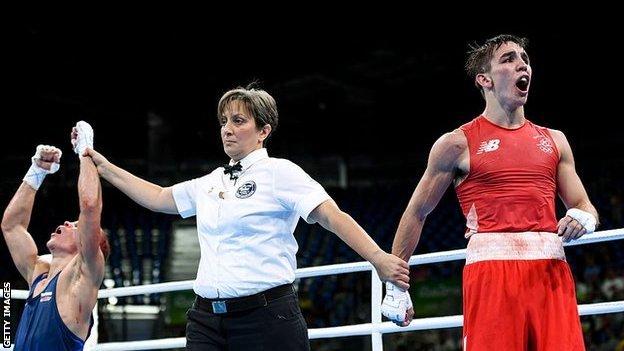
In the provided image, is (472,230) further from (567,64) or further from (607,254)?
(567,64)

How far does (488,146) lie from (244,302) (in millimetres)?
1028

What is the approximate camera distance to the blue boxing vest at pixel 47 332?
3.96 m

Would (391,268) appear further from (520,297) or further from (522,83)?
(522,83)

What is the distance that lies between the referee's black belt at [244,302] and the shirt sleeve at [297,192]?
28 centimetres

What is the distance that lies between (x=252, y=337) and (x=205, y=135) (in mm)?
14103

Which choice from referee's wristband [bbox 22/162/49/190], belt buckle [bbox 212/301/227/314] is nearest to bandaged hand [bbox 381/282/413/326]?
belt buckle [bbox 212/301/227/314]

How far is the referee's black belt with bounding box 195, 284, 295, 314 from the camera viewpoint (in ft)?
9.48

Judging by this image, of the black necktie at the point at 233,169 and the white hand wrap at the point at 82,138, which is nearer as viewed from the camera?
the black necktie at the point at 233,169

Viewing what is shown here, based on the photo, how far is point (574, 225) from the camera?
2.73m

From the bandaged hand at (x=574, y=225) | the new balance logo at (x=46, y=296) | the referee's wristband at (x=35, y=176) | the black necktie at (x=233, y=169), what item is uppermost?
the referee's wristband at (x=35, y=176)

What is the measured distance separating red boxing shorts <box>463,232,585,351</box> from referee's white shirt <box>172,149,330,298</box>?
62 centimetres

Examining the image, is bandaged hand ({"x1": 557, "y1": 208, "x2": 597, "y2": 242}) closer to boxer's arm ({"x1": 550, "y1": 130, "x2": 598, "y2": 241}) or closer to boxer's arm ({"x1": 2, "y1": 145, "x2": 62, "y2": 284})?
boxer's arm ({"x1": 550, "y1": 130, "x2": 598, "y2": 241})

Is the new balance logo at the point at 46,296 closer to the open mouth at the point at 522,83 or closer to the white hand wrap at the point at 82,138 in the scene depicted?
the white hand wrap at the point at 82,138

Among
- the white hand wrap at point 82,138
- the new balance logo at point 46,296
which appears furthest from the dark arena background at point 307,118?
the white hand wrap at point 82,138
